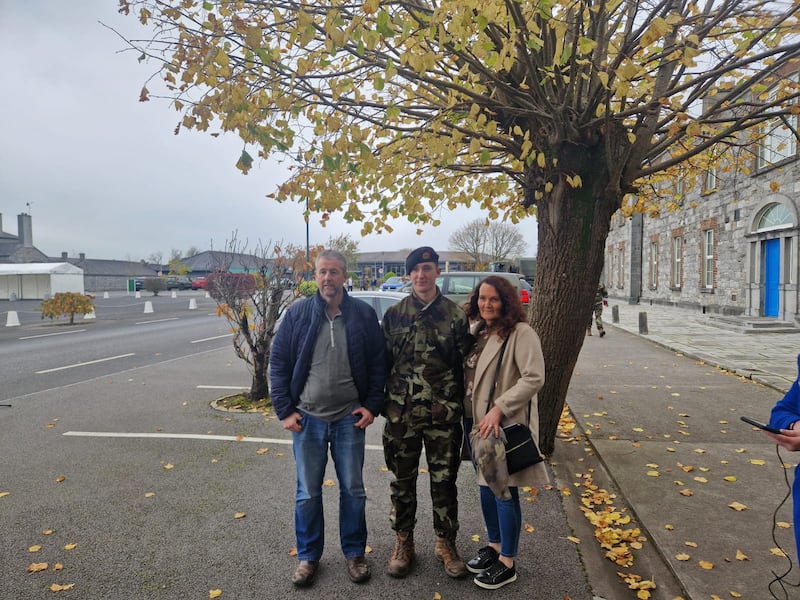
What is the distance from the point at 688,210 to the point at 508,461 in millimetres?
21868

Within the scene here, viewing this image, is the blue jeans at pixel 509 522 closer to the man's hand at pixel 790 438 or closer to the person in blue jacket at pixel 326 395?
the person in blue jacket at pixel 326 395

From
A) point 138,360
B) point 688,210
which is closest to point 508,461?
point 138,360

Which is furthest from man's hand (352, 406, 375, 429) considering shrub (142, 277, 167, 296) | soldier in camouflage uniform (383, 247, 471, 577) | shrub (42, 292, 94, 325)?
shrub (142, 277, 167, 296)

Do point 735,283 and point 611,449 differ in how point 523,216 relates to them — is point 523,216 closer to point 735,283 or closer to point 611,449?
point 611,449

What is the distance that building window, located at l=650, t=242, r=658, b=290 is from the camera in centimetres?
2536

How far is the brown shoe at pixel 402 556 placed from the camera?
Answer: 2949 millimetres

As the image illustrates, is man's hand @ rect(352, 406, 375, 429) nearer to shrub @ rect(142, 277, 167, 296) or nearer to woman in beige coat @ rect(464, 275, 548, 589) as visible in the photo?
woman in beige coat @ rect(464, 275, 548, 589)

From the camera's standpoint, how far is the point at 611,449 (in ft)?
16.3

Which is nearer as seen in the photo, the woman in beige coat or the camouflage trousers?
the woman in beige coat

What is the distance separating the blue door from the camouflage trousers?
15.8 meters

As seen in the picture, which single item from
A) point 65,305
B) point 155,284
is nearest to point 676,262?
point 65,305

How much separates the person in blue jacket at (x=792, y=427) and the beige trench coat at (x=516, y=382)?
1065 mm

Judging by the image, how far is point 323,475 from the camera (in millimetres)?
3000

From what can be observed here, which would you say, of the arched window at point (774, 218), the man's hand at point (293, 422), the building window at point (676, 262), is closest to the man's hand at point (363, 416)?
the man's hand at point (293, 422)
